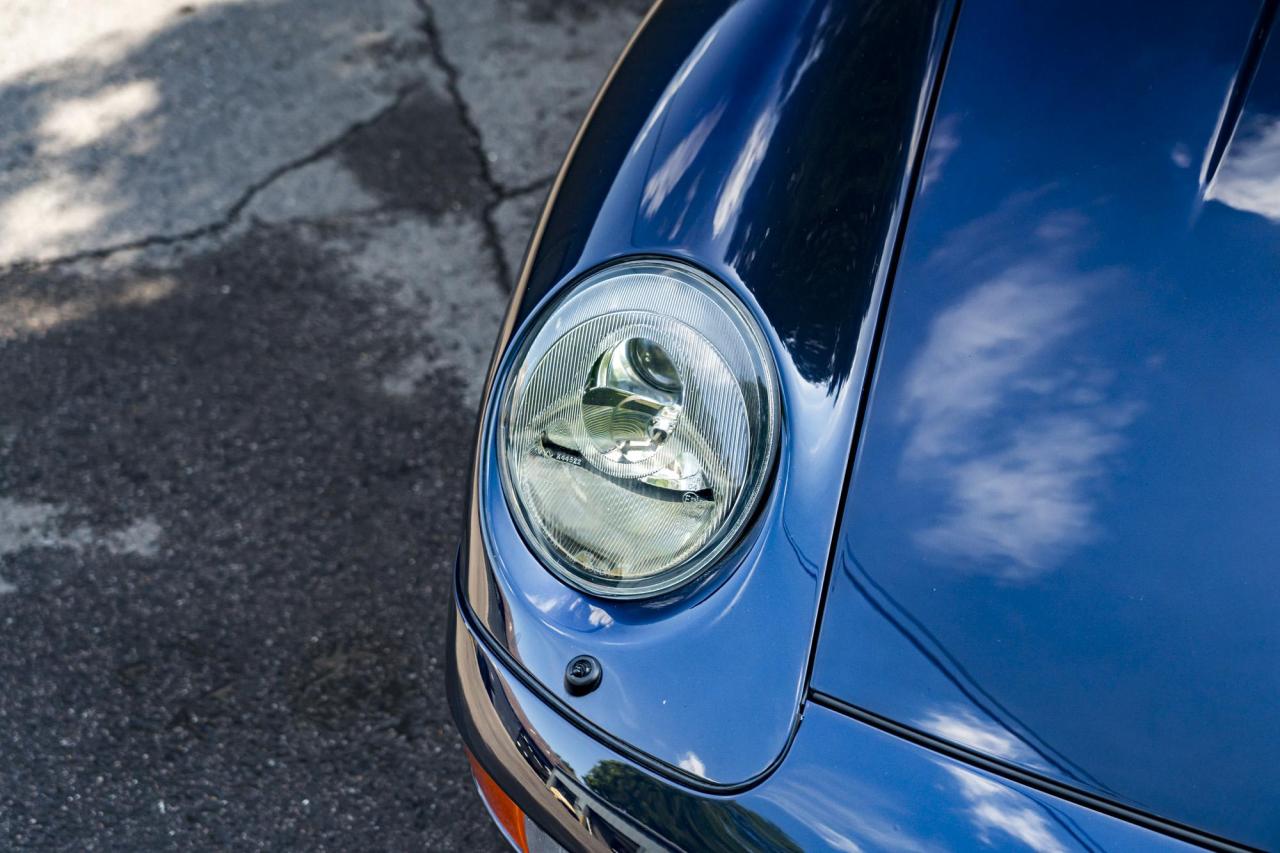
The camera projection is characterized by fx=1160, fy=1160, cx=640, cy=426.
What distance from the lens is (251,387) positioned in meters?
2.57

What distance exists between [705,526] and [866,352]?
25 centimetres

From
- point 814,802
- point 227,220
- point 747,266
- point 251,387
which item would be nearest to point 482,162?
point 227,220

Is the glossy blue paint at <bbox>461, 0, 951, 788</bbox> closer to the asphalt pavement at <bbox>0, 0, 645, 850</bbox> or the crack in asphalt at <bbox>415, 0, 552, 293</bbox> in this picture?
the asphalt pavement at <bbox>0, 0, 645, 850</bbox>

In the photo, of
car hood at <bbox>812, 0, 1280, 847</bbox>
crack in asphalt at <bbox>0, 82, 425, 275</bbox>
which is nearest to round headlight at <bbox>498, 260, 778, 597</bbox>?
car hood at <bbox>812, 0, 1280, 847</bbox>

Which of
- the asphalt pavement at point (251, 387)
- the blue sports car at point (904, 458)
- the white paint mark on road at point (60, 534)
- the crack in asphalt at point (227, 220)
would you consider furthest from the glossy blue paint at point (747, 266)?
the crack in asphalt at point (227, 220)

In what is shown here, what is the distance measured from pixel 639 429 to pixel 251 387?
153 centimetres

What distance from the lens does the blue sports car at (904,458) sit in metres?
1.08

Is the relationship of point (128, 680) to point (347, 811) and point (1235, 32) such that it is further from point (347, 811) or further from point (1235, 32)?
point (1235, 32)

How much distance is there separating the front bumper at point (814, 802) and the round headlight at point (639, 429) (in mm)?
183

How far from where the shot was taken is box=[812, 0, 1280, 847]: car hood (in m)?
1.07

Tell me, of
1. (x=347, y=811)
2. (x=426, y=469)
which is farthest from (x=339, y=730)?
(x=426, y=469)

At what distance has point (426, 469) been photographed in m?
2.42

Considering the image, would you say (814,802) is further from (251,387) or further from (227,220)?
(227,220)

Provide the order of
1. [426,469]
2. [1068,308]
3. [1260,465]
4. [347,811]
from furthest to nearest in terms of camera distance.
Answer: [426,469] → [347,811] → [1068,308] → [1260,465]
